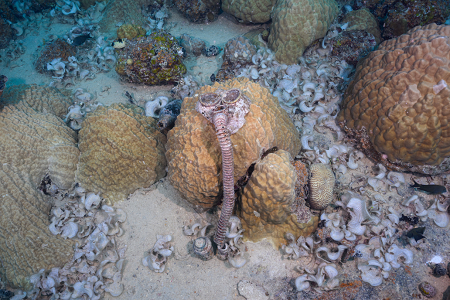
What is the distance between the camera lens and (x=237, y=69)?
213 inches

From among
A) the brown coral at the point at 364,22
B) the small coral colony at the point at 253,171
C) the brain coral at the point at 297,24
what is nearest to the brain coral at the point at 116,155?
the small coral colony at the point at 253,171

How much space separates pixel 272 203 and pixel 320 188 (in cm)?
77

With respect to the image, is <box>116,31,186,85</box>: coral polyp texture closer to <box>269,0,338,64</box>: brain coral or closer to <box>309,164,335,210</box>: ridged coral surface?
<box>269,0,338,64</box>: brain coral

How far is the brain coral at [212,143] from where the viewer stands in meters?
2.91

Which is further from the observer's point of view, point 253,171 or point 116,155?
point 116,155

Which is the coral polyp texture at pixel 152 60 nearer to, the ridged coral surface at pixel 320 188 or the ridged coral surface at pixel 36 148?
the ridged coral surface at pixel 36 148

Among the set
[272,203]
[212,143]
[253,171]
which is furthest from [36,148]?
[272,203]

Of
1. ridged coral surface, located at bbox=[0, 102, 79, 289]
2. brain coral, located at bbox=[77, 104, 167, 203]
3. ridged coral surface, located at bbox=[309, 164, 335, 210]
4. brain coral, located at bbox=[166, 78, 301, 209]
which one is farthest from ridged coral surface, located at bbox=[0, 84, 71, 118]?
ridged coral surface, located at bbox=[309, 164, 335, 210]

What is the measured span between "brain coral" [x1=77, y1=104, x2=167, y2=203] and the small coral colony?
18 mm

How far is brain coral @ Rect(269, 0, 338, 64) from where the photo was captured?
500 centimetres

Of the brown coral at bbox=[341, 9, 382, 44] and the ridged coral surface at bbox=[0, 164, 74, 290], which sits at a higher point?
the brown coral at bbox=[341, 9, 382, 44]

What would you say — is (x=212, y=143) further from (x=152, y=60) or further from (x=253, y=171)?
(x=152, y=60)

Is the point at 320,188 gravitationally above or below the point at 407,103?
below

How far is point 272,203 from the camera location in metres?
2.89
